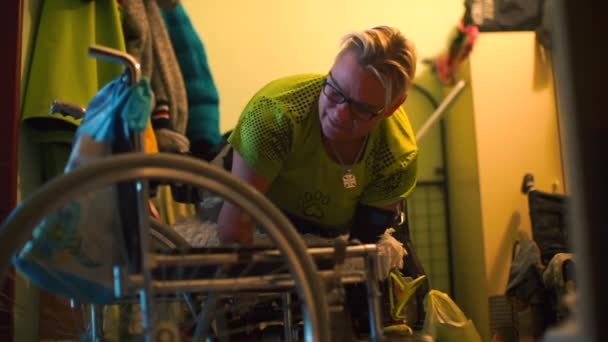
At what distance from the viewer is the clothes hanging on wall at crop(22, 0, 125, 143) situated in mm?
1641

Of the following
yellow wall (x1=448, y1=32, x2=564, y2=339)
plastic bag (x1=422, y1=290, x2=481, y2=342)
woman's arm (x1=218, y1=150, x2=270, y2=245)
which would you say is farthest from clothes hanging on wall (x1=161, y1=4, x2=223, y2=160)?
yellow wall (x1=448, y1=32, x2=564, y2=339)

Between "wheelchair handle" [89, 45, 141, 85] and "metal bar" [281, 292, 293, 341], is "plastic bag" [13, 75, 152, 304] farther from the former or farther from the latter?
"metal bar" [281, 292, 293, 341]

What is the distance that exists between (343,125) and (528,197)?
103cm

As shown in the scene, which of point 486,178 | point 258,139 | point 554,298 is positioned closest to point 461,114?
point 486,178

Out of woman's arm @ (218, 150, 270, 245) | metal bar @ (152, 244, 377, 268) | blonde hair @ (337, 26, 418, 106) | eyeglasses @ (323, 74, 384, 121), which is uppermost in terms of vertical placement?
blonde hair @ (337, 26, 418, 106)

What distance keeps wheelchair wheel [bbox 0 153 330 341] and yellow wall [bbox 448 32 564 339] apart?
4.13ft

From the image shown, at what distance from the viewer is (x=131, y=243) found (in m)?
0.98

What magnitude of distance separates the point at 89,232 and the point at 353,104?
60cm

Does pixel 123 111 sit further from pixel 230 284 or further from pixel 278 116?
pixel 278 116

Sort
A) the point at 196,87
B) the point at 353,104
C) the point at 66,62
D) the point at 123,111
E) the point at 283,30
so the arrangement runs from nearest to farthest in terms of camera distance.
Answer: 1. the point at 123,111
2. the point at 353,104
3. the point at 66,62
4. the point at 196,87
5. the point at 283,30

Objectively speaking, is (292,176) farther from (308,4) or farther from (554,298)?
(308,4)

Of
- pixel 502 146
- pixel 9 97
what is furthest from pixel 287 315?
pixel 502 146

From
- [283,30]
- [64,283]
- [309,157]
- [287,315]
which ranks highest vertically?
[283,30]

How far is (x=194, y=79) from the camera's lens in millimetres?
2002
